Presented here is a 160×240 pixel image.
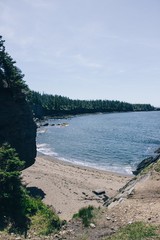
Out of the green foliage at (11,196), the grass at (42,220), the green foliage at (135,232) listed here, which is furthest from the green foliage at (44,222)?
the green foliage at (135,232)

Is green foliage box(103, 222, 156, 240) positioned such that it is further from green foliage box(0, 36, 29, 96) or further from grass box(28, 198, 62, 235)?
green foliage box(0, 36, 29, 96)

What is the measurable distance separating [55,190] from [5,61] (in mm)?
18754

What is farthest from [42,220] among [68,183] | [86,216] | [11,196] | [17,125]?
[68,183]

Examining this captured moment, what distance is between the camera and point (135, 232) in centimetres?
1758

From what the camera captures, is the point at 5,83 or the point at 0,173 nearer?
the point at 0,173

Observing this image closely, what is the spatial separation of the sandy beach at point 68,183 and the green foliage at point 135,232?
50.2ft

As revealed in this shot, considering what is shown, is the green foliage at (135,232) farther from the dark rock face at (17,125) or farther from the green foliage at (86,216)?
the dark rock face at (17,125)

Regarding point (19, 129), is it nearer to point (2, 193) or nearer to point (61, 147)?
point (2, 193)

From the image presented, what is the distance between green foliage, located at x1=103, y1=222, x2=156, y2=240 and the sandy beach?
1530 centimetres

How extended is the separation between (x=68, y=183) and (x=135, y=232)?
3110 cm

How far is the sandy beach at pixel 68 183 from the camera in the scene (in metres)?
38.6

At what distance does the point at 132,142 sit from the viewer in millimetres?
89688

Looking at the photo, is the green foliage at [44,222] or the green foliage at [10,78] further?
the green foliage at [10,78]

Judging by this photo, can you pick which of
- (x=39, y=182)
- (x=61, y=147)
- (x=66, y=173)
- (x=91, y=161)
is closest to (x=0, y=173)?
(x=39, y=182)
